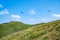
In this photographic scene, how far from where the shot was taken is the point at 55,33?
55594 millimetres

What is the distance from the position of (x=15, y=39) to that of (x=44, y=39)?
20250 millimetres

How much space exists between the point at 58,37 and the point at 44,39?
4748 millimetres

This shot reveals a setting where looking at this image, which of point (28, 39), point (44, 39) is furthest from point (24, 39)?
point (44, 39)

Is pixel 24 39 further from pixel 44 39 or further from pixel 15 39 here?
pixel 44 39

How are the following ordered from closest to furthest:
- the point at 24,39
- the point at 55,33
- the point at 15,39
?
the point at 55,33 < the point at 24,39 < the point at 15,39

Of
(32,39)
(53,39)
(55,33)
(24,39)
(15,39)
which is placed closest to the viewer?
(53,39)

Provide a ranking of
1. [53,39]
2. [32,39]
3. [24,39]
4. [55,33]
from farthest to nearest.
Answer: [24,39]
[32,39]
[55,33]
[53,39]

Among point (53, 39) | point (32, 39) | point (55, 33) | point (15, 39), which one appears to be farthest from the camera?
point (15, 39)

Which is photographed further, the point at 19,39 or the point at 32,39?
the point at 19,39

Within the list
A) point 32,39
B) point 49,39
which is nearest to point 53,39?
point 49,39

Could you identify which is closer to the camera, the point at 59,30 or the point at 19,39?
the point at 59,30

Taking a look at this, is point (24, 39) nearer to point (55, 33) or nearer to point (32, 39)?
point (32, 39)

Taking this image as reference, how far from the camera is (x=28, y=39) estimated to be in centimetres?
6334

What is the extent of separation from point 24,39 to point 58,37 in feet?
59.5
